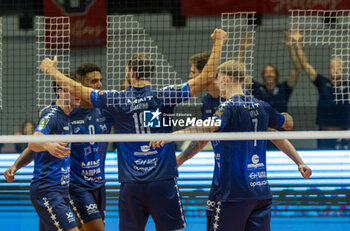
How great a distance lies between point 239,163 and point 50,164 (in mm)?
1941

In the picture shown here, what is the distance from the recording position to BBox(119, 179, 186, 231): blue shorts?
210 inches

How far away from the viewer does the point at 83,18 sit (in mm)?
6145

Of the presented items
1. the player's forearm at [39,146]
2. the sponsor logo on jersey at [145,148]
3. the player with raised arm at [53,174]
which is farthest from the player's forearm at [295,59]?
the player's forearm at [39,146]

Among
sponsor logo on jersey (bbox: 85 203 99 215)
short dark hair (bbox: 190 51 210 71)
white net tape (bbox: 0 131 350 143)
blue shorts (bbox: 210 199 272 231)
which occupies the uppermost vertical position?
short dark hair (bbox: 190 51 210 71)

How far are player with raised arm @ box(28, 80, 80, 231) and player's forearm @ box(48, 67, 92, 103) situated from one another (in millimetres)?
195

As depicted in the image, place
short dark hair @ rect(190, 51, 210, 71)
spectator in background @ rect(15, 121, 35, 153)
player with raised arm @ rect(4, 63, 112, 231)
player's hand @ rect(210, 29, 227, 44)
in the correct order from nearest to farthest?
1. player's hand @ rect(210, 29, 227, 44)
2. short dark hair @ rect(190, 51, 210, 71)
3. player with raised arm @ rect(4, 63, 112, 231)
4. spectator in background @ rect(15, 121, 35, 153)

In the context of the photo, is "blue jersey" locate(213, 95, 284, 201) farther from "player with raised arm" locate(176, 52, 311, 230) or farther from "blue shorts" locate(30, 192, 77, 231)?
"blue shorts" locate(30, 192, 77, 231)

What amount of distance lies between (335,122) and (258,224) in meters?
3.28

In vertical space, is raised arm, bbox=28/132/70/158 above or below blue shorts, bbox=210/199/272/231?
above

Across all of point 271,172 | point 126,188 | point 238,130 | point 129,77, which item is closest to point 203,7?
point 129,77

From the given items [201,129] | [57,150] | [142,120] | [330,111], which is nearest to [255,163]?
[201,129]

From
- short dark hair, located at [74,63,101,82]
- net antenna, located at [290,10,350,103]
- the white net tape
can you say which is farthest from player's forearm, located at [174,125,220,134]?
short dark hair, located at [74,63,101,82]

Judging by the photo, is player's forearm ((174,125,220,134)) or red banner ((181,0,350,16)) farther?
red banner ((181,0,350,16))

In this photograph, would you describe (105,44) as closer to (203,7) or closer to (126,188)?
(203,7)
